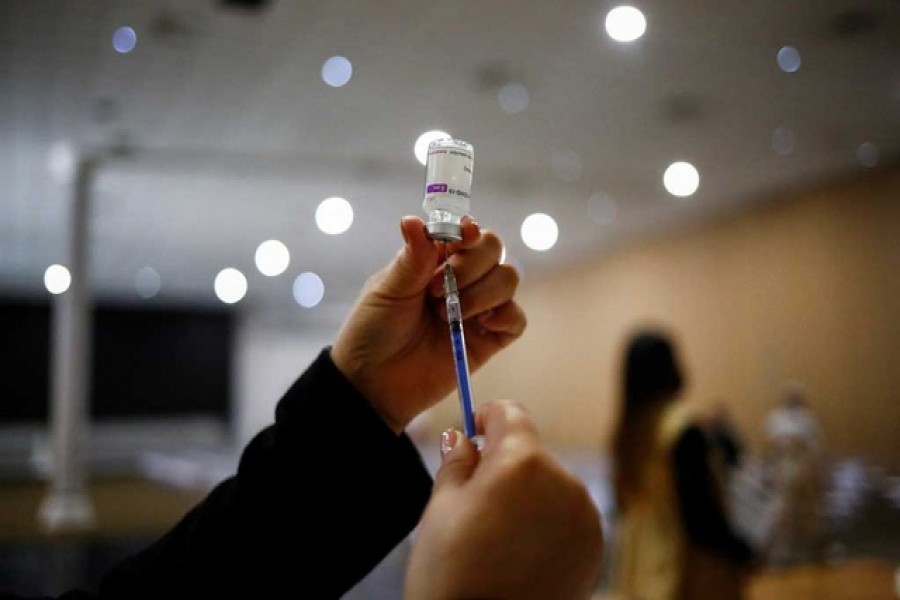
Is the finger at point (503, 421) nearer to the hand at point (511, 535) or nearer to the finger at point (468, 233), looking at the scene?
the hand at point (511, 535)

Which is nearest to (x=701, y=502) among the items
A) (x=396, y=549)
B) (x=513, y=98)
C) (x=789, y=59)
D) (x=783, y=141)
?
(x=396, y=549)

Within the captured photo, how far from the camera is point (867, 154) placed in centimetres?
686

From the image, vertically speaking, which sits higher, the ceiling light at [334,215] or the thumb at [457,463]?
the ceiling light at [334,215]

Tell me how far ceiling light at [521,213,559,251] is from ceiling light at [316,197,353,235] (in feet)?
6.91

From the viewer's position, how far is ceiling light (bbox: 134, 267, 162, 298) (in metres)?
13.2

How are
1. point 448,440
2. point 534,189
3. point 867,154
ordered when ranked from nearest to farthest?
point 448,440, point 867,154, point 534,189

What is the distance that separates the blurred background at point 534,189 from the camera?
3.79m

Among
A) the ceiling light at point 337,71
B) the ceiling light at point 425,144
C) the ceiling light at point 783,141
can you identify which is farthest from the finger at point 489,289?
the ceiling light at point 783,141

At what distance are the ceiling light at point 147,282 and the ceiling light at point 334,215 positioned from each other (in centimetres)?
459

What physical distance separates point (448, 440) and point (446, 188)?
0.81ft

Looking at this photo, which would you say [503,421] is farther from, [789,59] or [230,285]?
[230,285]

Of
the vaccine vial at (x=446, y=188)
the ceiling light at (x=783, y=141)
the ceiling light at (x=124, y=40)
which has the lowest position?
the vaccine vial at (x=446, y=188)

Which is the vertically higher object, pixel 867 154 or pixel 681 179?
pixel 867 154

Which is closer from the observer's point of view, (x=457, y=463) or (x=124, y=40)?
(x=457, y=463)
